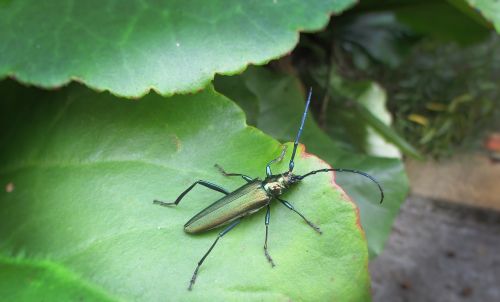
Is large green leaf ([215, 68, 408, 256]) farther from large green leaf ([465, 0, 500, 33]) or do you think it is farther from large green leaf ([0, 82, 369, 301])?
large green leaf ([465, 0, 500, 33])

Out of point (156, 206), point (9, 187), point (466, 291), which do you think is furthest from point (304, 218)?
point (466, 291)

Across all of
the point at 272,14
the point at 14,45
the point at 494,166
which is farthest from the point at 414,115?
the point at 14,45

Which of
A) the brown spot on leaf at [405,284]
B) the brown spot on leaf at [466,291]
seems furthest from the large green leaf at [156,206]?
the brown spot on leaf at [466,291]

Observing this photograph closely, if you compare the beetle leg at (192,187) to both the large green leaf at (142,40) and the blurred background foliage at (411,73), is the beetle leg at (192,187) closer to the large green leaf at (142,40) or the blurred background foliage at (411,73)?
the large green leaf at (142,40)

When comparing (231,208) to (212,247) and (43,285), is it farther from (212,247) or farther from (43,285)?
Result: (43,285)

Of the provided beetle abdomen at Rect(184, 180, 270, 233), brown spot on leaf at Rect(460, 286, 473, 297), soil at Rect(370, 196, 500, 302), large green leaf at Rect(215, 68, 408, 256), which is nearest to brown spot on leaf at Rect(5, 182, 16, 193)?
beetle abdomen at Rect(184, 180, 270, 233)

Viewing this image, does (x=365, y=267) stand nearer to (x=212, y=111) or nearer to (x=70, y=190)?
(x=212, y=111)
